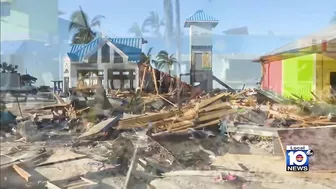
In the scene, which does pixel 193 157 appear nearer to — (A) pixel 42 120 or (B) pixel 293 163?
(B) pixel 293 163

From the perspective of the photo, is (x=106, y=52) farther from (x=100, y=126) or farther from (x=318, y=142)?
(x=318, y=142)

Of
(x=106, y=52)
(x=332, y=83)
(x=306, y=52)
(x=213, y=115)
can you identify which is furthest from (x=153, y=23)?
(x=332, y=83)

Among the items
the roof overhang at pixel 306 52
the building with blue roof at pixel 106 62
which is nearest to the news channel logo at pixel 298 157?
the roof overhang at pixel 306 52

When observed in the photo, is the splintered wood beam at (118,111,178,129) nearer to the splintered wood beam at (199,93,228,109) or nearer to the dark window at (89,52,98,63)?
the splintered wood beam at (199,93,228,109)

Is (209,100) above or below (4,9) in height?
below

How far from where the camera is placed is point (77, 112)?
7.33ft

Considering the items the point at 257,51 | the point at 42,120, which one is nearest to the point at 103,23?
the point at 42,120

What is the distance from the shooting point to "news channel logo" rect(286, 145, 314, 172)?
83.1 inches

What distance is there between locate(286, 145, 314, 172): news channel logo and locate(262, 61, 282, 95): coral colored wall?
0.34 m

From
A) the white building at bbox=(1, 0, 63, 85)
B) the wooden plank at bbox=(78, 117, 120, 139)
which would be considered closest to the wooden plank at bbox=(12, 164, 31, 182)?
the wooden plank at bbox=(78, 117, 120, 139)

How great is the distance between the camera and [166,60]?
2.21m

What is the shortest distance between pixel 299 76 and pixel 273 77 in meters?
0.14

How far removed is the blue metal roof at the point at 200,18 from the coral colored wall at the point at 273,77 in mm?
392

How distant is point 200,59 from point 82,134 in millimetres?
816
